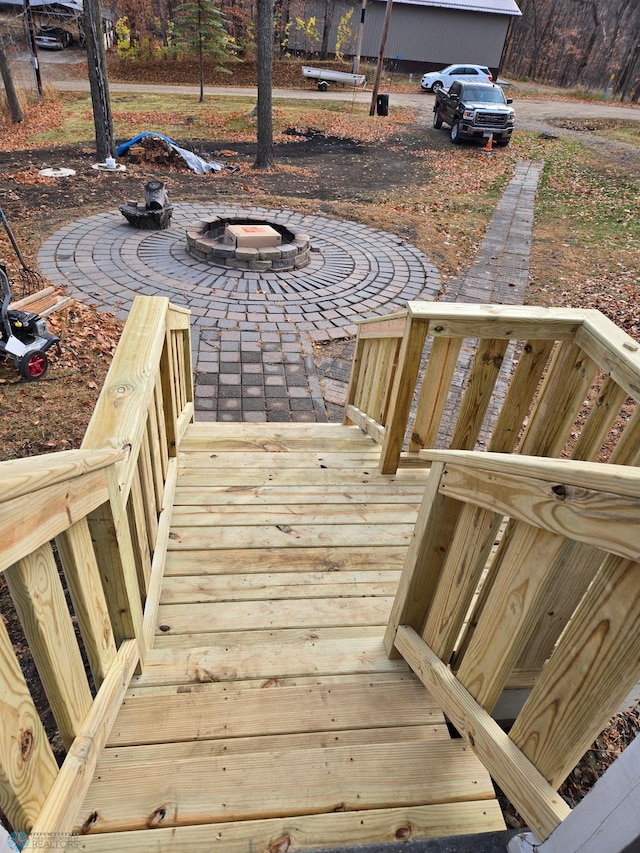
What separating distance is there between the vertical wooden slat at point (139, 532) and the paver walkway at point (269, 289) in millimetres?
2968

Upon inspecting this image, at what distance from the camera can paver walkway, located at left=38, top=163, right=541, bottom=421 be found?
552cm

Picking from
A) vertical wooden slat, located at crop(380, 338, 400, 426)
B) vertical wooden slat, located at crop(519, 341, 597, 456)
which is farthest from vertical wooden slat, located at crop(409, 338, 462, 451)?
vertical wooden slat, located at crop(519, 341, 597, 456)

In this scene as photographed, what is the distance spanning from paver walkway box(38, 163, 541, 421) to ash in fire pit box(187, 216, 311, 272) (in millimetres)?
177

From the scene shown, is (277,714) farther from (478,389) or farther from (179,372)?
(179,372)

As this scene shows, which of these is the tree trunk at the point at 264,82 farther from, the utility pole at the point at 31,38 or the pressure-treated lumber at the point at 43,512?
the pressure-treated lumber at the point at 43,512

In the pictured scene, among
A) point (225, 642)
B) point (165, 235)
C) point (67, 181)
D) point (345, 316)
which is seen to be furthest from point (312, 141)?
point (225, 642)

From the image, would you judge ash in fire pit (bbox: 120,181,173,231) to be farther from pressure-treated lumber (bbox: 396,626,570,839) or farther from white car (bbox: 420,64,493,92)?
white car (bbox: 420,64,493,92)

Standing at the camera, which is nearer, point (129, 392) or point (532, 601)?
point (532, 601)

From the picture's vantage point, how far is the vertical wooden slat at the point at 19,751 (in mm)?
1000

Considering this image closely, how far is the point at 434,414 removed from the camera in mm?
3242

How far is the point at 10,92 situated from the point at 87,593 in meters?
19.1

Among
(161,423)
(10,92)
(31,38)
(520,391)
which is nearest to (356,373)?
(520,391)

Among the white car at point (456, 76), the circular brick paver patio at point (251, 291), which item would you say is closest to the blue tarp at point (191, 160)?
the circular brick paver patio at point (251, 291)

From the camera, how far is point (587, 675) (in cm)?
117
